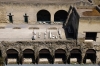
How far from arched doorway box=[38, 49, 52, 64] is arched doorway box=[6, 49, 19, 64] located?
14.5ft

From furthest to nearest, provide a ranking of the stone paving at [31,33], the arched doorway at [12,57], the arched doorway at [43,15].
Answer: the arched doorway at [43,15], the stone paving at [31,33], the arched doorway at [12,57]

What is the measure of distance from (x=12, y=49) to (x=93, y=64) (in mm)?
15486

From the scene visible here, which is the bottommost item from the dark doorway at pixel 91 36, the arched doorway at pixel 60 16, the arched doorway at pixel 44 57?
the arched doorway at pixel 44 57

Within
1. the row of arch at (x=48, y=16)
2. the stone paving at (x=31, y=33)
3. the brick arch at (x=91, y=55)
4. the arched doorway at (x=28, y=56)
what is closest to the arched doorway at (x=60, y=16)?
the row of arch at (x=48, y=16)

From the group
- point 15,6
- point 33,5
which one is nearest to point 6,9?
point 15,6

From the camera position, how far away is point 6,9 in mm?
42281

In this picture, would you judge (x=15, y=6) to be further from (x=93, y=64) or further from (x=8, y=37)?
(x=93, y=64)

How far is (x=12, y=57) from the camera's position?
36094 mm

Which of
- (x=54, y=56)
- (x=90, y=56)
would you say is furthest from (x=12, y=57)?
(x=90, y=56)

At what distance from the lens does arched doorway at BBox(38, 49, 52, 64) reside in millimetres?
34406

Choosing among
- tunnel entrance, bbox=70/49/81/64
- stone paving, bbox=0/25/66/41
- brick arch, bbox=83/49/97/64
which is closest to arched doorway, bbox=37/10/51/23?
stone paving, bbox=0/25/66/41

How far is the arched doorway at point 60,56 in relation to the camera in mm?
34531

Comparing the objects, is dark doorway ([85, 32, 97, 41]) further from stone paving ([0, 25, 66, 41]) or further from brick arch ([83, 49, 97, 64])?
stone paving ([0, 25, 66, 41])

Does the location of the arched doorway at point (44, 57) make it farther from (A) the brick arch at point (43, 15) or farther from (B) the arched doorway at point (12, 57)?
(A) the brick arch at point (43, 15)
